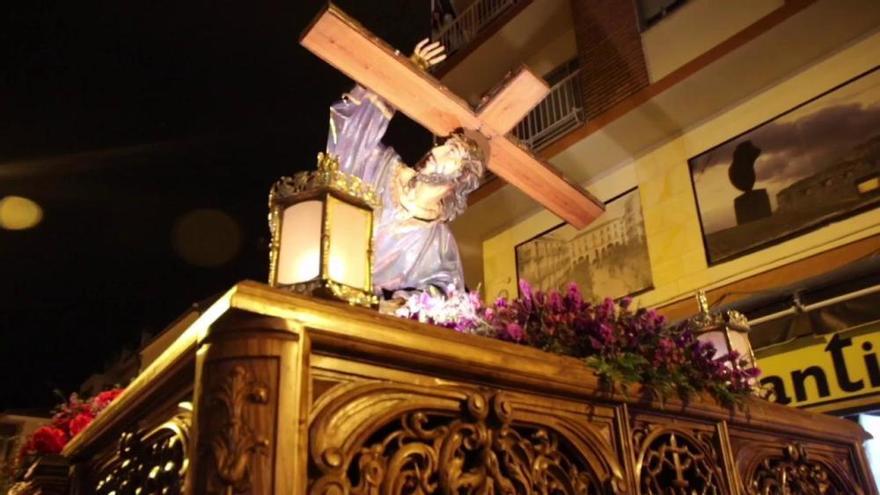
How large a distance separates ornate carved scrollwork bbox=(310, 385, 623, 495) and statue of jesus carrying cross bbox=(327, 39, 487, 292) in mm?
1317

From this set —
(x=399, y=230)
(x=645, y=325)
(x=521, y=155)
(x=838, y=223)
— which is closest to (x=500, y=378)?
(x=645, y=325)

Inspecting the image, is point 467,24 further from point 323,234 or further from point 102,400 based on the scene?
point 323,234

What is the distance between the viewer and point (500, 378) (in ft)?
5.75

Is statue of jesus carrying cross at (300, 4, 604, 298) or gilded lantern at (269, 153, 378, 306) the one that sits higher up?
statue of jesus carrying cross at (300, 4, 604, 298)

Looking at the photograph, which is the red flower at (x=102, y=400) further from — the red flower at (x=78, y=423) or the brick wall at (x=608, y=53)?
the brick wall at (x=608, y=53)

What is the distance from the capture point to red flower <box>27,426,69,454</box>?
2648mm

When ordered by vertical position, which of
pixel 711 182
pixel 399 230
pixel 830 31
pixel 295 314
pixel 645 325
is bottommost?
pixel 295 314

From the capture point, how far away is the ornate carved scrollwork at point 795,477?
2387 mm

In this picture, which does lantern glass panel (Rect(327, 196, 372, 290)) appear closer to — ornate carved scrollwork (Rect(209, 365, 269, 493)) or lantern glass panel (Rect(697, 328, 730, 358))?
ornate carved scrollwork (Rect(209, 365, 269, 493))

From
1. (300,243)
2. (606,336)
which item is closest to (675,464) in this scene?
(606,336)

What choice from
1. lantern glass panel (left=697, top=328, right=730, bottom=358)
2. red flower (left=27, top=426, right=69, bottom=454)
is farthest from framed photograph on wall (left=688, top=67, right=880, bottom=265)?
red flower (left=27, top=426, right=69, bottom=454)

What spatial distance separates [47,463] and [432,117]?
2374 millimetres

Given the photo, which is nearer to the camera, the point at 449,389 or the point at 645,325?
the point at 449,389

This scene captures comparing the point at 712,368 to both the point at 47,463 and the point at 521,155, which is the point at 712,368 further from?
the point at 47,463
